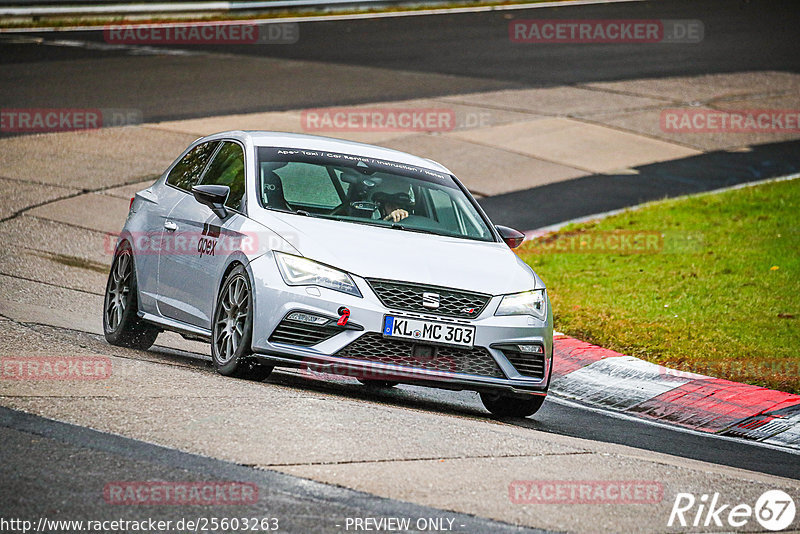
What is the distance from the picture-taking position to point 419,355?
296 inches

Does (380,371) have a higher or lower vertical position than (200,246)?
lower

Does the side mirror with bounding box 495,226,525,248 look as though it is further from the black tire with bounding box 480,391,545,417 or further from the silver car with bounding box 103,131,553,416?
the black tire with bounding box 480,391,545,417

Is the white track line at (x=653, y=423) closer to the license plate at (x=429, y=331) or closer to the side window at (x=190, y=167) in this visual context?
the license plate at (x=429, y=331)

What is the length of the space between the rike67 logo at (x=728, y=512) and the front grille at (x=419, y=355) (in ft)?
6.30

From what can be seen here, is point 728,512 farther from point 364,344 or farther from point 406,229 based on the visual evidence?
point 406,229

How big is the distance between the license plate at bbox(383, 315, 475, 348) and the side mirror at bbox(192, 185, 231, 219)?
162cm

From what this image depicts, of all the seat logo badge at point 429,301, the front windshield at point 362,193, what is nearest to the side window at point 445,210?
the front windshield at point 362,193

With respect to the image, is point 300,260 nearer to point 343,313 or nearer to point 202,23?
point 343,313

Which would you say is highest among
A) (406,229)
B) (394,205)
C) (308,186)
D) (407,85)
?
(407,85)

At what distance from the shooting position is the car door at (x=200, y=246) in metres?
8.24

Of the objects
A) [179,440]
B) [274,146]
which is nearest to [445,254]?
[274,146]

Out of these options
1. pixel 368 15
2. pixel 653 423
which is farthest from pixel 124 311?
pixel 368 15

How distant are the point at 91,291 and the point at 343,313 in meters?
5.08

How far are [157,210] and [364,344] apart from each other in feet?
8.81
